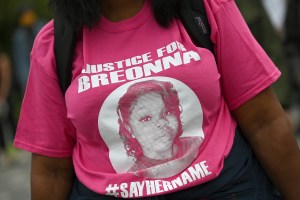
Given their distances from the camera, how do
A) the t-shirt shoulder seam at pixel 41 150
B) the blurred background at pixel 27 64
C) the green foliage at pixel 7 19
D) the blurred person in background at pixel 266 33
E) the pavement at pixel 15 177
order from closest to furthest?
the t-shirt shoulder seam at pixel 41 150 < the blurred person in background at pixel 266 33 < the blurred background at pixel 27 64 < the pavement at pixel 15 177 < the green foliage at pixel 7 19

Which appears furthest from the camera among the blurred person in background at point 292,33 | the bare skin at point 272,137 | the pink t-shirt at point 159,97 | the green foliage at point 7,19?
the green foliage at point 7,19

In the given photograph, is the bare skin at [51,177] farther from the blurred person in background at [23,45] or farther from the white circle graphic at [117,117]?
the blurred person in background at [23,45]

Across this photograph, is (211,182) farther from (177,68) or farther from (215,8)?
(215,8)

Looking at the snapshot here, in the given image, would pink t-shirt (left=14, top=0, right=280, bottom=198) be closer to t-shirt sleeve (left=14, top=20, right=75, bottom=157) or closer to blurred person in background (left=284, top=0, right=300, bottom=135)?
t-shirt sleeve (left=14, top=20, right=75, bottom=157)

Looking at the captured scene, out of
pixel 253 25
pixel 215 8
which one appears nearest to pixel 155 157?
pixel 215 8

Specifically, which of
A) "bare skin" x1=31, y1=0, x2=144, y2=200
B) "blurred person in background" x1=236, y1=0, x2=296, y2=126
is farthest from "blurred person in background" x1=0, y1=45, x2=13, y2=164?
"bare skin" x1=31, y1=0, x2=144, y2=200

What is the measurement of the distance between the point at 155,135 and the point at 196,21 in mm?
386

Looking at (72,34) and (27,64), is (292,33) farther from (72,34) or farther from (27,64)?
(72,34)

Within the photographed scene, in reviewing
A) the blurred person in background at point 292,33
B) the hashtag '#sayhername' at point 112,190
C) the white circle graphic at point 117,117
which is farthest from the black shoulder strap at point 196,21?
the blurred person in background at point 292,33

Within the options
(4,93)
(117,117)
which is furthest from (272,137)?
(4,93)

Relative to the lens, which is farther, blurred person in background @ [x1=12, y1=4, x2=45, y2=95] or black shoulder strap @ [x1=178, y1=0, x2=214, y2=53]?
blurred person in background @ [x1=12, y1=4, x2=45, y2=95]

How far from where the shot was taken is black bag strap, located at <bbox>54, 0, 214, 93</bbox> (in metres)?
2.33

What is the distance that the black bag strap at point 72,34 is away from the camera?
2332mm

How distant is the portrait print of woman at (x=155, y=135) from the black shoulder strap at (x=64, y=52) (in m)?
0.22
